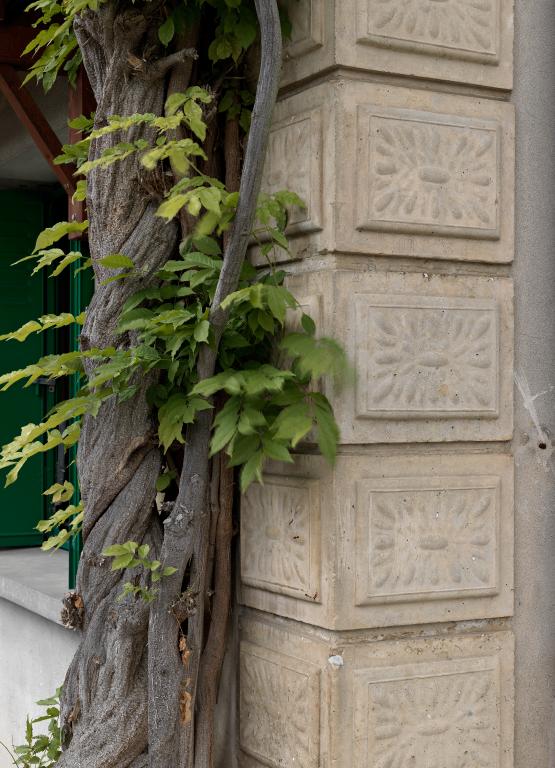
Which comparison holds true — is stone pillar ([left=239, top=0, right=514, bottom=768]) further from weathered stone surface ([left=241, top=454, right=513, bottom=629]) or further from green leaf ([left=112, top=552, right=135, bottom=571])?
green leaf ([left=112, top=552, right=135, bottom=571])

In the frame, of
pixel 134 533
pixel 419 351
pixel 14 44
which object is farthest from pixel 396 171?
pixel 14 44

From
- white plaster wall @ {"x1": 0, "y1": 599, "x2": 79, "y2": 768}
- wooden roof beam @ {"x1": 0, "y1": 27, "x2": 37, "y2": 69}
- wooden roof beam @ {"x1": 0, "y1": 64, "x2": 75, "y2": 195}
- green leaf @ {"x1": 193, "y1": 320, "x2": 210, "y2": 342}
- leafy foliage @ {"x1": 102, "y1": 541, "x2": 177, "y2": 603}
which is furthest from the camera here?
wooden roof beam @ {"x1": 0, "y1": 27, "x2": 37, "y2": 69}

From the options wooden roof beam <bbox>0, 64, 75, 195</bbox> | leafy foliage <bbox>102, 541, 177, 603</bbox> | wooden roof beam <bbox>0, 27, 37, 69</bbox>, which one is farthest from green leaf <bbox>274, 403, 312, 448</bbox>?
wooden roof beam <bbox>0, 27, 37, 69</bbox>

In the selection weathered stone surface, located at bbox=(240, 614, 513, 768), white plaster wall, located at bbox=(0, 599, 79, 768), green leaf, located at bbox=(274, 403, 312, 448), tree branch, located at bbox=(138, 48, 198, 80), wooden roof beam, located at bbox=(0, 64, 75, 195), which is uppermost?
wooden roof beam, located at bbox=(0, 64, 75, 195)

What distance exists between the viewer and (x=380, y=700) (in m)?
2.47

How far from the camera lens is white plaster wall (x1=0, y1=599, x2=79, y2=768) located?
3.88m

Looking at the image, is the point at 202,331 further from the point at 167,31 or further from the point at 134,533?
the point at 167,31

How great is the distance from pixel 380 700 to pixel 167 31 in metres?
1.57

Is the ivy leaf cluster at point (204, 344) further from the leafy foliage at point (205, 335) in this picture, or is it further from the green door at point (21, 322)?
the green door at point (21, 322)

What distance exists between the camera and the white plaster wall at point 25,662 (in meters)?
3.88

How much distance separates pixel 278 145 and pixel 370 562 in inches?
37.9

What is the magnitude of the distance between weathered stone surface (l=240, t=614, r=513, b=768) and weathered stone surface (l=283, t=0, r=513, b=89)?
1234 millimetres

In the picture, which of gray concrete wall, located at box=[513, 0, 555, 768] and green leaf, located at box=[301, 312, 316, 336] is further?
gray concrete wall, located at box=[513, 0, 555, 768]

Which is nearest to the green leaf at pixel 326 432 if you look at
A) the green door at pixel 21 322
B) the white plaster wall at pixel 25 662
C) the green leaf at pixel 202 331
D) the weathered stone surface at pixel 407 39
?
the green leaf at pixel 202 331
